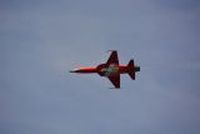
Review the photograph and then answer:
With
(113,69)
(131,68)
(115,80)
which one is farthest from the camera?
(115,80)

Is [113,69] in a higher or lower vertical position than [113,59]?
lower

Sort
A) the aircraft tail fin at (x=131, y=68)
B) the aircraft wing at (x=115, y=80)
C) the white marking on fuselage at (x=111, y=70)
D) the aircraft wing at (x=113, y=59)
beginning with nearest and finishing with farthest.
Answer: the aircraft tail fin at (x=131, y=68), the white marking on fuselage at (x=111, y=70), the aircraft wing at (x=113, y=59), the aircraft wing at (x=115, y=80)

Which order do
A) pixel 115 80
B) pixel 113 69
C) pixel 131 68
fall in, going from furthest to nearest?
1. pixel 115 80
2. pixel 113 69
3. pixel 131 68

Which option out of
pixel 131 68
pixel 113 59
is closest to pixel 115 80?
pixel 113 59

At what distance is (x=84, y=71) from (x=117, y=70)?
10.2m

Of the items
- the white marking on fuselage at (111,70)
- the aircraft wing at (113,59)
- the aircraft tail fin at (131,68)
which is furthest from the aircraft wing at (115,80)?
the aircraft tail fin at (131,68)

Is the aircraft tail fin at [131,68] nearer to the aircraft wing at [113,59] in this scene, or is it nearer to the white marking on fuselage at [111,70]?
the white marking on fuselage at [111,70]

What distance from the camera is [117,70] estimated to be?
185625mm

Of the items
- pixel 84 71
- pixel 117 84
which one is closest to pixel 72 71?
pixel 84 71

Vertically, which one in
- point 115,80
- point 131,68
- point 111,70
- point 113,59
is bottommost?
point 115,80

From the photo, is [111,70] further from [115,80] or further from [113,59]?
[115,80]

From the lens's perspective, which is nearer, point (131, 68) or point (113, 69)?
point (131, 68)

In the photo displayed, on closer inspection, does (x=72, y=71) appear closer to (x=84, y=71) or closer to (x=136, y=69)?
(x=84, y=71)

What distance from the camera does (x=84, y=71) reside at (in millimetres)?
186125
